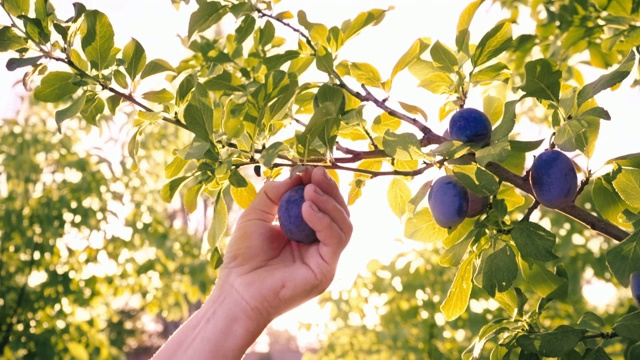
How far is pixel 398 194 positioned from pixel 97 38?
1.66 feet

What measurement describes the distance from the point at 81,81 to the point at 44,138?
339 cm

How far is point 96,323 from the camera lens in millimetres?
3701

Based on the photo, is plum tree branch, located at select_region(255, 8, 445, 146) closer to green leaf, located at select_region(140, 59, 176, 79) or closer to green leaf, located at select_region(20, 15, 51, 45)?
green leaf, located at select_region(140, 59, 176, 79)

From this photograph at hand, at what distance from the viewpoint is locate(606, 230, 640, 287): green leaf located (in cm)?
75

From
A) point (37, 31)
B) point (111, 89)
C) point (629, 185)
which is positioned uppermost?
point (37, 31)

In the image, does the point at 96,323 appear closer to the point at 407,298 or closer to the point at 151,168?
the point at 151,168

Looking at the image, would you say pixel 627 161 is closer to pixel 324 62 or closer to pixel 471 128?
pixel 471 128

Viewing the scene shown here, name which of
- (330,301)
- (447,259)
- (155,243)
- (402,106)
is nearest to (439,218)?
(447,259)

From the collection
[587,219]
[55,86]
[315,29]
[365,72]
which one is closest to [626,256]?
[587,219]

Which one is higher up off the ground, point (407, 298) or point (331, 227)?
point (331, 227)

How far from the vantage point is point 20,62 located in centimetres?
92

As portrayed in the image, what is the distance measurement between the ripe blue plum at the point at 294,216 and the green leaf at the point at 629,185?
1.38ft

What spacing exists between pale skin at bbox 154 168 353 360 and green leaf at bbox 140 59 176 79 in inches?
9.3

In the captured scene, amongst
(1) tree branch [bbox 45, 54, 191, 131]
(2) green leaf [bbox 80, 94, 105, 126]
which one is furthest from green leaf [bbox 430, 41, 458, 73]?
(2) green leaf [bbox 80, 94, 105, 126]
